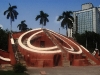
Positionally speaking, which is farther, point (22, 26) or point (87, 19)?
point (87, 19)

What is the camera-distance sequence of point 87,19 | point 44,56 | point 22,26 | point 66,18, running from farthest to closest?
1. point 87,19
2. point 22,26
3. point 66,18
4. point 44,56

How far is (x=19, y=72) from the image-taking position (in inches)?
473

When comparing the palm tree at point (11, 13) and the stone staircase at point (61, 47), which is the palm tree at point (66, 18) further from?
the stone staircase at point (61, 47)

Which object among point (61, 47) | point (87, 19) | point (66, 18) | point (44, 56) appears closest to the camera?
point (44, 56)

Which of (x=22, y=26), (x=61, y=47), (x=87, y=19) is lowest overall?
(x=61, y=47)

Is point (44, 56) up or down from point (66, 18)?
down

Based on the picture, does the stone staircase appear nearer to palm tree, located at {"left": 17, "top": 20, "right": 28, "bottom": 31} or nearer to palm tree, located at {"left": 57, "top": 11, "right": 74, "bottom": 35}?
palm tree, located at {"left": 57, "top": 11, "right": 74, "bottom": 35}

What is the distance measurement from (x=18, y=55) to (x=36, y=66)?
245cm

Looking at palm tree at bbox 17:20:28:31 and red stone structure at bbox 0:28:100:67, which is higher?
palm tree at bbox 17:20:28:31

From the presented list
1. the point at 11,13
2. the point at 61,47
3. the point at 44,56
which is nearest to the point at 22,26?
the point at 11,13

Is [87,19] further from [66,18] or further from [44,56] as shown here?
[44,56]

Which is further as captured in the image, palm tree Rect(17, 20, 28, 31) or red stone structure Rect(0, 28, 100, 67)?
palm tree Rect(17, 20, 28, 31)

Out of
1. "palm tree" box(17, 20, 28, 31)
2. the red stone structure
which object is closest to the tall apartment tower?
"palm tree" box(17, 20, 28, 31)

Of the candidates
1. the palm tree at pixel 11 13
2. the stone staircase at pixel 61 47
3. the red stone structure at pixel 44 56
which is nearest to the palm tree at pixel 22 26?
the palm tree at pixel 11 13
